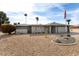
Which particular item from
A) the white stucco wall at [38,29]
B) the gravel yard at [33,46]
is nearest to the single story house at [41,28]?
the white stucco wall at [38,29]

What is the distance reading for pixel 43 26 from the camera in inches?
163

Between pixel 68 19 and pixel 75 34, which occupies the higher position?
pixel 68 19

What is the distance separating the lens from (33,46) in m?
4.08

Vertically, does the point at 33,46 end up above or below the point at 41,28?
below

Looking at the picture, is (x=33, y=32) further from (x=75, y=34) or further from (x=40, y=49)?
(x=75, y=34)

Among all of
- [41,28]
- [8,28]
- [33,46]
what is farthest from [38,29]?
[8,28]

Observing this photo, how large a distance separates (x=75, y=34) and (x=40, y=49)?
0.90 meters

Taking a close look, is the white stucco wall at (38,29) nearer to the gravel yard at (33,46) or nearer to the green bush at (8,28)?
the gravel yard at (33,46)

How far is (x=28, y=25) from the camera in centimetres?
414

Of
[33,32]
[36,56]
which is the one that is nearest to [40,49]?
[36,56]

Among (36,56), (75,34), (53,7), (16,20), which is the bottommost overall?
(36,56)

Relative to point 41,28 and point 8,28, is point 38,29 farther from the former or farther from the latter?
point 8,28

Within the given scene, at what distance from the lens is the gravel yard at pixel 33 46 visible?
13.2 feet

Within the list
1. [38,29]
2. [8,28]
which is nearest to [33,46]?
[38,29]
